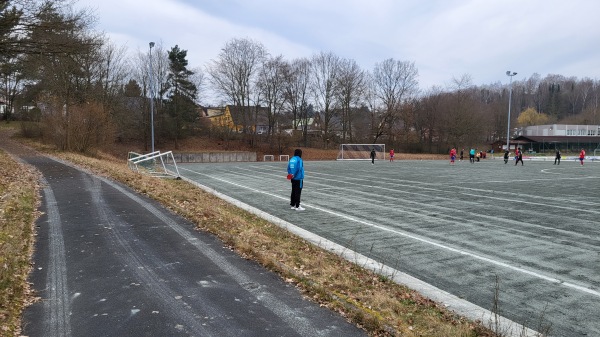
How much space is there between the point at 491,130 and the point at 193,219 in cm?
8873

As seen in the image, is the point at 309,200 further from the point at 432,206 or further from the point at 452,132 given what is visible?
the point at 452,132

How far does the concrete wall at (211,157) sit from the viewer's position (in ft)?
168

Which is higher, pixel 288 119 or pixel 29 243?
pixel 288 119

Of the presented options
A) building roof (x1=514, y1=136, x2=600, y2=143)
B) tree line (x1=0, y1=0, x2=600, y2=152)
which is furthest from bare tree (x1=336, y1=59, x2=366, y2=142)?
building roof (x1=514, y1=136, x2=600, y2=143)

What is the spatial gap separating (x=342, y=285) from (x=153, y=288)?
2.37 m

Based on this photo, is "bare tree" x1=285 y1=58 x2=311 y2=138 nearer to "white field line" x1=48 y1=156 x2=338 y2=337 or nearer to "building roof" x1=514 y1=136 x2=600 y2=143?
"building roof" x1=514 y1=136 x2=600 y2=143

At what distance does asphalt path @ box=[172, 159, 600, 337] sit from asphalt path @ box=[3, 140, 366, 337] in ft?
7.22

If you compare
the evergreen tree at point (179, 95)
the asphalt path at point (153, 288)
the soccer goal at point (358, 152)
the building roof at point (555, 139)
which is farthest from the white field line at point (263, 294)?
the building roof at point (555, 139)

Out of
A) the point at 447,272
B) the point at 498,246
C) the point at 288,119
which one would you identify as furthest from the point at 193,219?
the point at 288,119

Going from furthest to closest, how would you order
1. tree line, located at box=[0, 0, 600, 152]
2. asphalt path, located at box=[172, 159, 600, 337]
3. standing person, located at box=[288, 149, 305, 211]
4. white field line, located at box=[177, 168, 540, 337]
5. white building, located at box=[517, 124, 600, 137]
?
white building, located at box=[517, 124, 600, 137] → tree line, located at box=[0, 0, 600, 152] → standing person, located at box=[288, 149, 305, 211] → asphalt path, located at box=[172, 159, 600, 337] → white field line, located at box=[177, 168, 540, 337]

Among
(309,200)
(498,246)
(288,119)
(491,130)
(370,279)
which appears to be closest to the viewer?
(370,279)

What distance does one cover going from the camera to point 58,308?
4660 mm

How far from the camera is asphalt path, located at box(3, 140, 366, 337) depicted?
430 centimetres

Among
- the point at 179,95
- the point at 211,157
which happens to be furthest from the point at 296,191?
the point at 179,95
